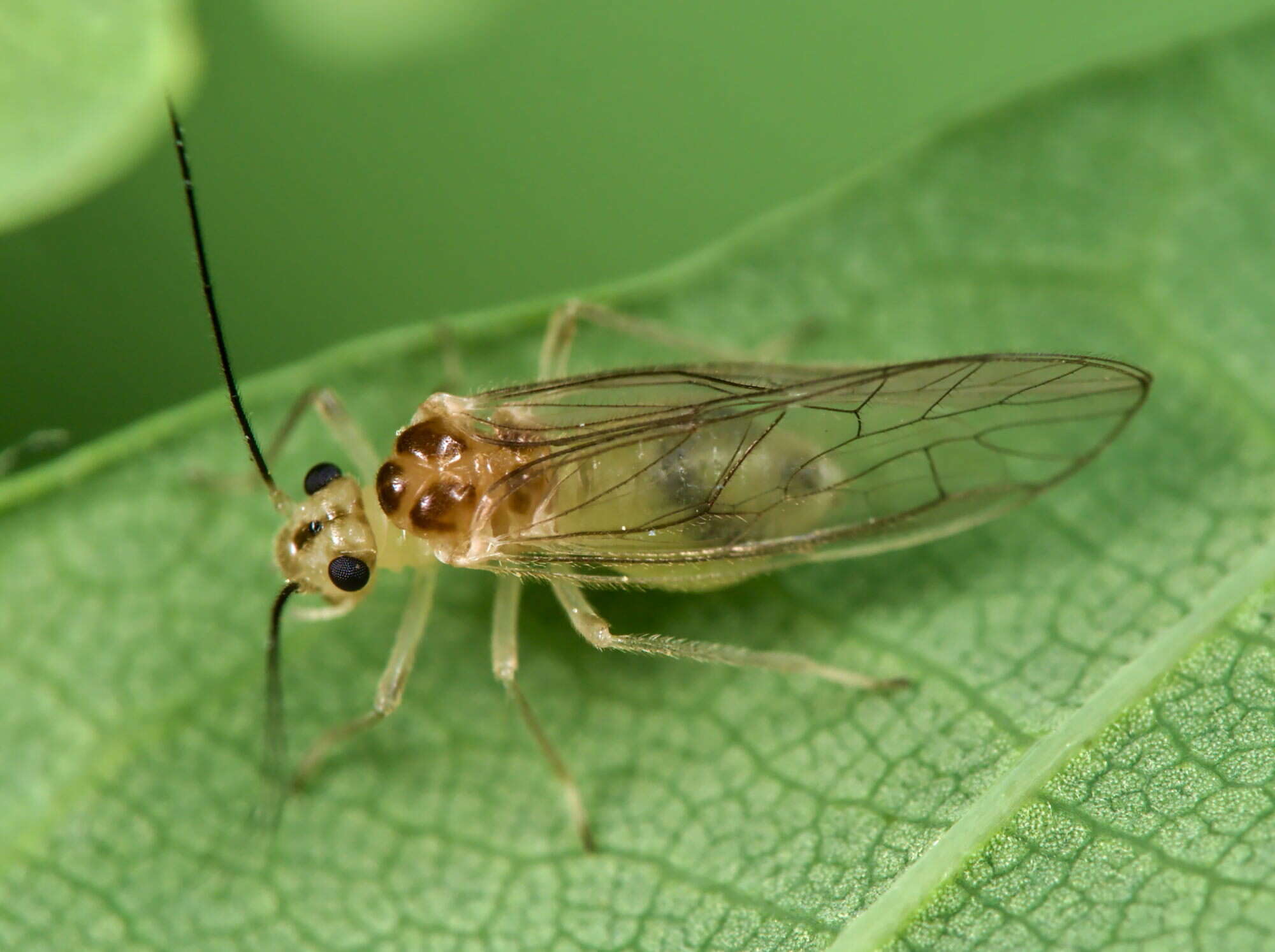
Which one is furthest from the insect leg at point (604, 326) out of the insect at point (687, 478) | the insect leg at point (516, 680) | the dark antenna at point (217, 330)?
the dark antenna at point (217, 330)

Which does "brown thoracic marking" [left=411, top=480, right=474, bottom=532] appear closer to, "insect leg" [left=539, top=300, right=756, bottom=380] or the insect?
the insect

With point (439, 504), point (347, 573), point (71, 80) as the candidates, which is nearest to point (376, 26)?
point (71, 80)

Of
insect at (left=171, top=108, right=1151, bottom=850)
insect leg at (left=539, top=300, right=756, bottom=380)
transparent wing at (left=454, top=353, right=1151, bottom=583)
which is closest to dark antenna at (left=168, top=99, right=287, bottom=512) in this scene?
insect at (left=171, top=108, right=1151, bottom=850)

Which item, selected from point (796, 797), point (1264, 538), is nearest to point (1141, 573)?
point (1264, 538)

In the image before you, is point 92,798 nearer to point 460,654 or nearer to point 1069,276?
point 460,654

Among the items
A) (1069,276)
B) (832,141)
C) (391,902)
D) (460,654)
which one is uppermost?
(832,141)

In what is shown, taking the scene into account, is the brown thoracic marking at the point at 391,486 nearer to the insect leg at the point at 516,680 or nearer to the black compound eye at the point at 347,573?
the black compound eye at the point at 347,573
